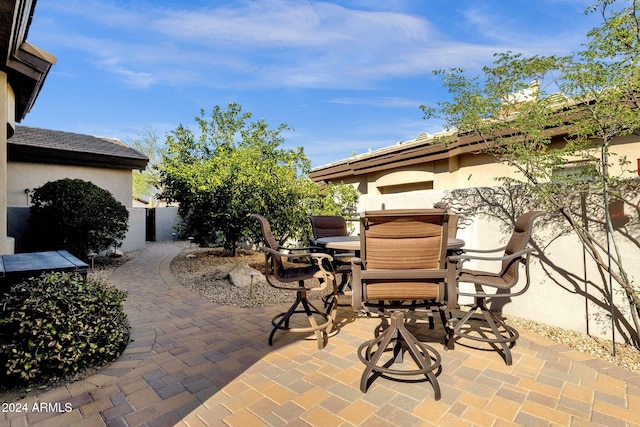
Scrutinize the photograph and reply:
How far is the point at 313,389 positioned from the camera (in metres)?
2.28

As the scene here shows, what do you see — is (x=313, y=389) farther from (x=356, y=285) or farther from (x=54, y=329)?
(x=54, y=329)

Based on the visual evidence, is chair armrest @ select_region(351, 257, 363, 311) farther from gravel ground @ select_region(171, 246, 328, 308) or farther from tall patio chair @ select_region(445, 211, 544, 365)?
gravel ground @ select_region(171, 246, 328, 308)

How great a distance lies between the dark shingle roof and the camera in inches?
321

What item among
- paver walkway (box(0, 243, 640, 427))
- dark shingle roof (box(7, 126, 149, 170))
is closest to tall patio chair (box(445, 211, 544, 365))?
paver walkway (box(0, 243, 640, 427))

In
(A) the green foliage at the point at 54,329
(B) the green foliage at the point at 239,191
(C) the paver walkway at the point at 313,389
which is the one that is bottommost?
(C) the paver walkway at the point at 313,389

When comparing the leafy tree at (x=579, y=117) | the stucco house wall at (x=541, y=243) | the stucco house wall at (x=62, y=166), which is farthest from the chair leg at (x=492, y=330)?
the stucco house wall at (x=62, y=166)

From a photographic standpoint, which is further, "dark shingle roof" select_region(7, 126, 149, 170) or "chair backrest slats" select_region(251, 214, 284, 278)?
"dark shingle roof" select_region(7, 126, 149, 170)

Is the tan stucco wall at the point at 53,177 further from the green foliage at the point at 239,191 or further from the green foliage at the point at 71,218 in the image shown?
the green foliage at the point at 239,191

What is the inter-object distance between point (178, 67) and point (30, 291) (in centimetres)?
1003

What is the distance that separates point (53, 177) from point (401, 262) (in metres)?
10.3

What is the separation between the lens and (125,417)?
77.6 inches

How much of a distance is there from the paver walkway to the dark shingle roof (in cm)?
799

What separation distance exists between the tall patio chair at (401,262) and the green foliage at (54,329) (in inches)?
84.9

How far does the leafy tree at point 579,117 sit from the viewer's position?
263cm
